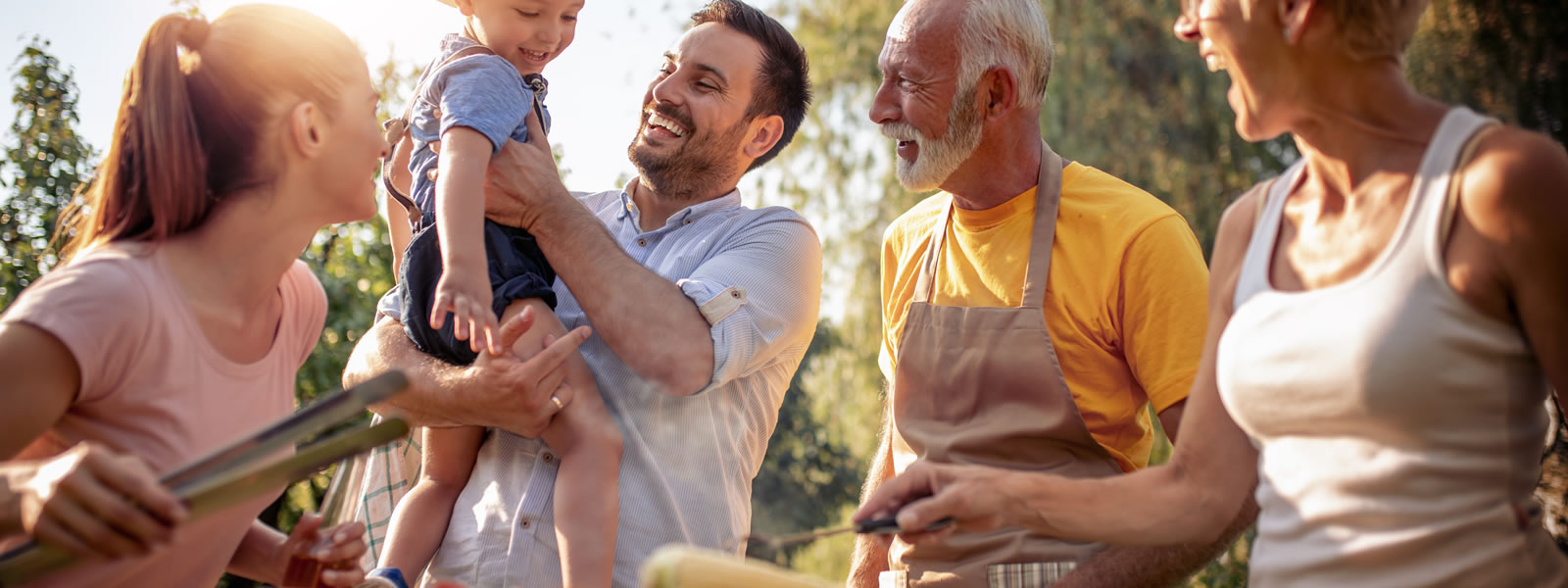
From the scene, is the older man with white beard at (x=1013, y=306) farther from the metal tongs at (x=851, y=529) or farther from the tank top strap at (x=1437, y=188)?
the tank top strap at (x=1437, y=188)

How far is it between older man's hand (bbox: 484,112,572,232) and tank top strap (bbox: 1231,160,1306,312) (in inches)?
57.7

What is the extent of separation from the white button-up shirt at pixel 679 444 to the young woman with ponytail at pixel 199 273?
0.45m

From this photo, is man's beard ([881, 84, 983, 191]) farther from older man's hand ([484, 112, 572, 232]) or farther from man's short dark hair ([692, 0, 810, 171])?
older man's hand ([484, 112, 572, 232])

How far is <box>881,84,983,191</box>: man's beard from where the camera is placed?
2.81m

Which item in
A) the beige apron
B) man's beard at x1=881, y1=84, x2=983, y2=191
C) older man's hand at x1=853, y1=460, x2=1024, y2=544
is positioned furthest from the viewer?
man's beard at x1=881, y1=84, x2=983, y2=191

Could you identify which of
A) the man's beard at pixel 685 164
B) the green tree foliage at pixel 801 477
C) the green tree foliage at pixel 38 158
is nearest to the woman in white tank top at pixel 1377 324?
the man's beard at pixel 685 164

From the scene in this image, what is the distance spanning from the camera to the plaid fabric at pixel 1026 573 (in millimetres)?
2449

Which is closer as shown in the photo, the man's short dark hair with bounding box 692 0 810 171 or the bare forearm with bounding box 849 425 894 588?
the bare forearm with bounding box 849 425 894 588

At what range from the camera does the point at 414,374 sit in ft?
8.39

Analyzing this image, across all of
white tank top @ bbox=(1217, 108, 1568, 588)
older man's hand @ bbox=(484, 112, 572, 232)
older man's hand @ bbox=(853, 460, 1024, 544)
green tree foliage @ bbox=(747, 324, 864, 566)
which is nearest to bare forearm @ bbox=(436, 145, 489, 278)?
older man's hand @ bbox=(484, 112, 572, 232)

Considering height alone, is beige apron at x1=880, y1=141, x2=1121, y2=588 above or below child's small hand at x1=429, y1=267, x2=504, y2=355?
below

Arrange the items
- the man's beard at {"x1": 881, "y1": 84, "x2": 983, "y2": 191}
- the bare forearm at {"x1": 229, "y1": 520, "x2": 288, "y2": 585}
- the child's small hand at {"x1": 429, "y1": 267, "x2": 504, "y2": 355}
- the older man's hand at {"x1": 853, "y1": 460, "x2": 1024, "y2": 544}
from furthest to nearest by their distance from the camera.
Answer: the man's beard at {"x1": 881, "y1": 84, "x2": 983, "y2": 191} < the child's small hand at {"x1": 429, "y1": 267, "x2": 504, "y2": 355} < the bare forearm at {"x1": 229, "y1": 520, "x2": 288, "y2": 585} < the older man's hand at {"x1": 853, "y1": 460, "x2": 1024, "y2": 544}

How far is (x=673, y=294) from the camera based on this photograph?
8.45ft

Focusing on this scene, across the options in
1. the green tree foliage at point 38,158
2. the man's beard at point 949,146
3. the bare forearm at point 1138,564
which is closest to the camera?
the bare forearm at point 1138,564
